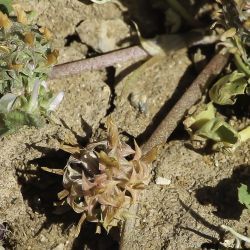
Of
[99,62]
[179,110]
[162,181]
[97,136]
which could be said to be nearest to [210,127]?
[179,110]

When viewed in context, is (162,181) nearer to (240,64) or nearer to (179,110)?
(179,110)

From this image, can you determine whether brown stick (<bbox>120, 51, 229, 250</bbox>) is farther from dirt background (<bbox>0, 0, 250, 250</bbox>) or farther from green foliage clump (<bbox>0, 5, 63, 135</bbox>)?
green foliage clump (<bbox>0, 5, 63, 135</bbox>)

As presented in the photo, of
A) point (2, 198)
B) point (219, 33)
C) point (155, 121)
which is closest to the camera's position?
point (2, 198)

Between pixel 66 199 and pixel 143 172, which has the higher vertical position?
pixel 143 172

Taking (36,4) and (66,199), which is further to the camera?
(36,4)

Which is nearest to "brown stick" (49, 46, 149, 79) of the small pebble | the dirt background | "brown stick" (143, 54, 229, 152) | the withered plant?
the dirt background

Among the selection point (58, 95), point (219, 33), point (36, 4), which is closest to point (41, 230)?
point (58, 95)

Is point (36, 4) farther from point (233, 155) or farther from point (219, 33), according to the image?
point (233, 155)
